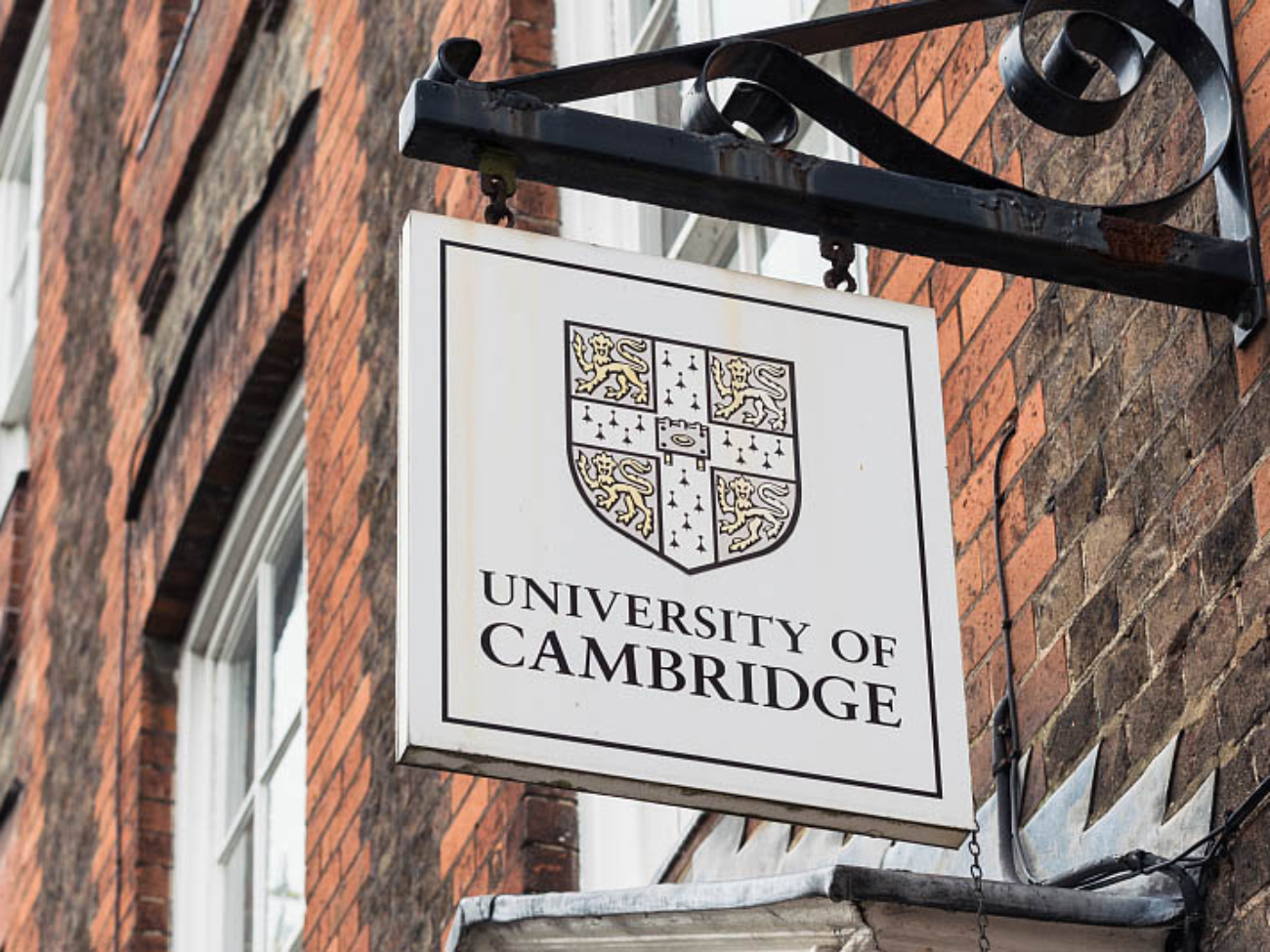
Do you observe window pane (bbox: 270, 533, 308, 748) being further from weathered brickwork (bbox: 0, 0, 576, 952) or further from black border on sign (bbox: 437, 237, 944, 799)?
black border on sign (bbox: 437, 237, 944, 799)

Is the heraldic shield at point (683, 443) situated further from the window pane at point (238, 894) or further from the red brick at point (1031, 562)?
the window pane at point (238, 894)

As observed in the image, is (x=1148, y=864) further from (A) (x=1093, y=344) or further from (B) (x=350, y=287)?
(B) (x=350, y=287)

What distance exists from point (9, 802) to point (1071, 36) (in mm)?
7358

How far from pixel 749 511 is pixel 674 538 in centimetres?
11

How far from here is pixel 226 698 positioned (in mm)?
8906

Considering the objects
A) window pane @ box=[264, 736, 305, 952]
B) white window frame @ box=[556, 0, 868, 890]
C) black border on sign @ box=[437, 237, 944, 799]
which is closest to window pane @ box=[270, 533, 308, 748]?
window pane @ box=[264, 736, 305, 952]

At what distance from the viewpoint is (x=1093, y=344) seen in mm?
4434

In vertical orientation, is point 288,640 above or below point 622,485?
above

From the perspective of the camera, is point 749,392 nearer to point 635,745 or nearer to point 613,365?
point 613,365

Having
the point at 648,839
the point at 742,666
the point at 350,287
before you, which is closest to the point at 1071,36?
the point at 742,666

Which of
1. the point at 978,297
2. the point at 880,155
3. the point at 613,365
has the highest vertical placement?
the point at 978,297

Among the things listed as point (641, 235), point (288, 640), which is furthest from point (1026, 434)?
point (288, 640)

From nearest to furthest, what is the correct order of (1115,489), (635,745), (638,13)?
1. (635,745)
2. (1115,489)
3. (638,13)

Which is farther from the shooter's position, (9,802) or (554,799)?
(9,802)
